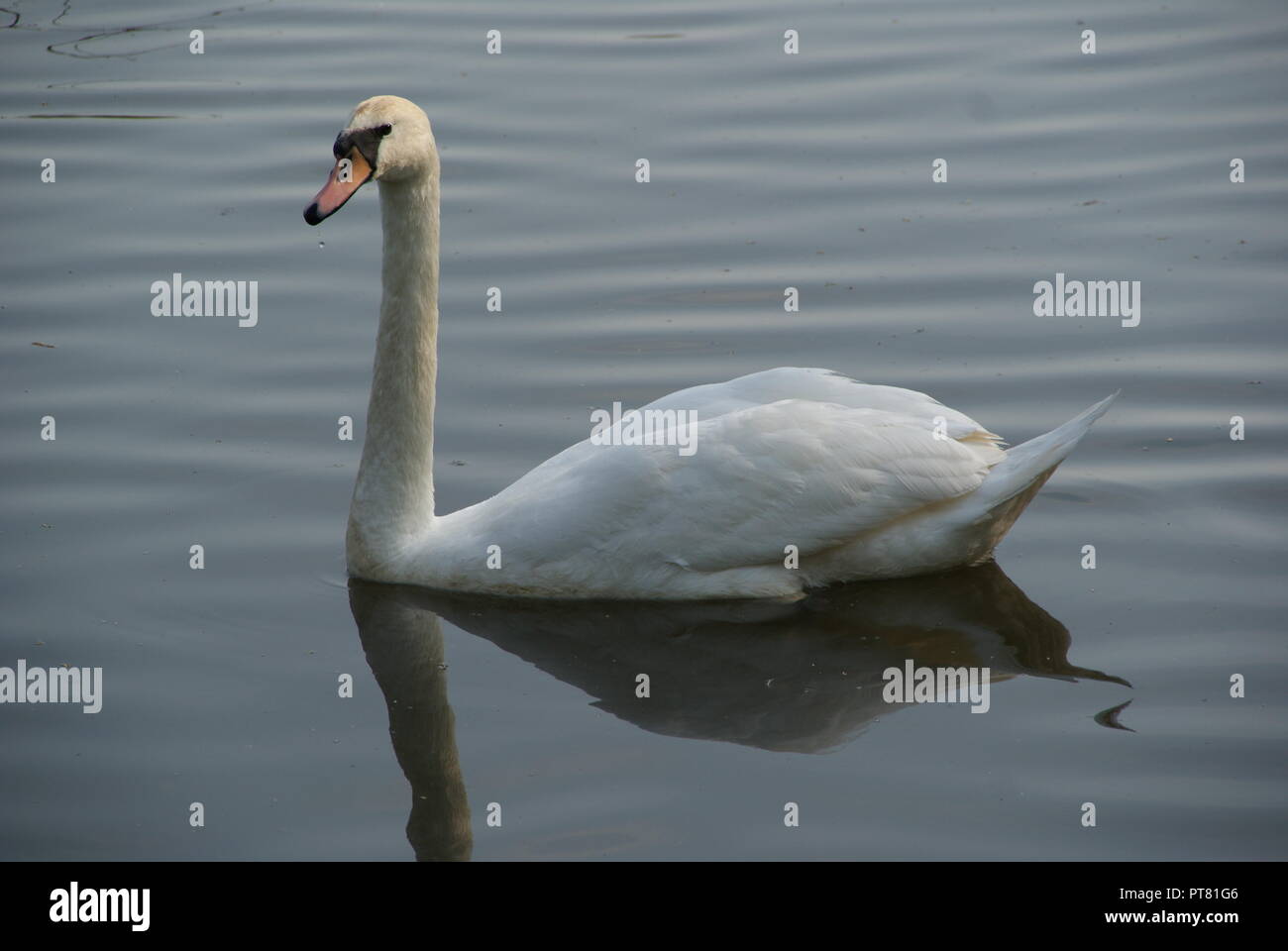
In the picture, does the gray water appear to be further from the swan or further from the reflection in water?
the swan

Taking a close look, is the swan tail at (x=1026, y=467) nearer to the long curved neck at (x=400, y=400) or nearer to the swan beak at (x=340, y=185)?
the long curved neck at (x=400, y=400)

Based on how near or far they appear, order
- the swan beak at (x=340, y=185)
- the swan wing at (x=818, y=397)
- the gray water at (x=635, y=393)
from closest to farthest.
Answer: the gray water at (x=635, y=393)
the swan beak at (x=340, y=185)
the swan wing at (x=818, y=397)

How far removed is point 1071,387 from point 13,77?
9.47 metres

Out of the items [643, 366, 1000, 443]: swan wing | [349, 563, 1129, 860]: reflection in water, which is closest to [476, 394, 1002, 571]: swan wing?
[643, 366, 1000, 443]: swan wing

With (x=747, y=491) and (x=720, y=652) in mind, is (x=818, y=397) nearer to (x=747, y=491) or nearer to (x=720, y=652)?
(x=747, y=491)

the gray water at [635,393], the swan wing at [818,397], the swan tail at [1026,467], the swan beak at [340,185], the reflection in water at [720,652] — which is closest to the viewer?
the gray water at [635,393]

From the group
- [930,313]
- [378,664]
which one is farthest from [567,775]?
[930,313]

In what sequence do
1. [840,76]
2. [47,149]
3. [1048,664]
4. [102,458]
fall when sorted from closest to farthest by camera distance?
[1048,664] < [102,458] < [47,149] < [840,76]

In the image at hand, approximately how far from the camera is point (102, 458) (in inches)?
349

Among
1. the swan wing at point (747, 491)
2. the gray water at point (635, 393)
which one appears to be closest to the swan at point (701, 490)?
the swan wing at point (747, 491)

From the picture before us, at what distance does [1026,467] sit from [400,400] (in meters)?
2.73

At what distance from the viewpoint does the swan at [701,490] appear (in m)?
7.34

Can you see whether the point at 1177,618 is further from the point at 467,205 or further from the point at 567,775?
the point at 467,205

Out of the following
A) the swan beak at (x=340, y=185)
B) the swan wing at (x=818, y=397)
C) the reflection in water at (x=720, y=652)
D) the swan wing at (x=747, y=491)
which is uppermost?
the swan beak at (x=340, y=185)
